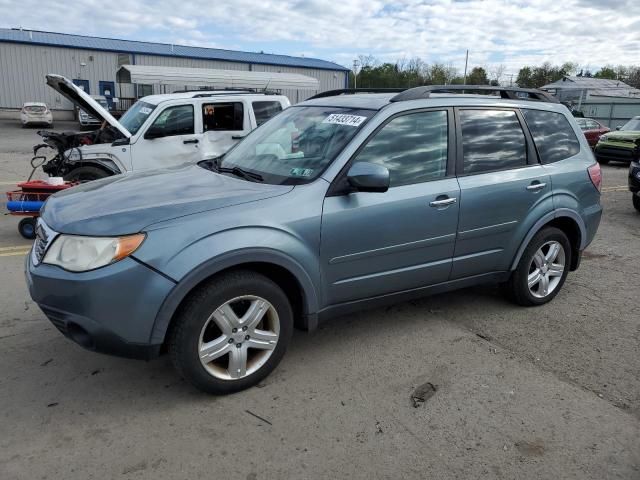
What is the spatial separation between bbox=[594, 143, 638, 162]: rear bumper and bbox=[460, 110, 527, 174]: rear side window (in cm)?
1430

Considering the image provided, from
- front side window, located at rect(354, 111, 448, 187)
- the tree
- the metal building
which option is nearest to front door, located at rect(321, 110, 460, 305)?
front side window, located at rect(354, 111, 448, 187)

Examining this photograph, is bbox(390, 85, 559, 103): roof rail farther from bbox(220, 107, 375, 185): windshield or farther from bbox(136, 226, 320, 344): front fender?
bbox(136, 226, 320, 344): front fender

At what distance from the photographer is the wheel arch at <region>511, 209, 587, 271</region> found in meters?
4.38

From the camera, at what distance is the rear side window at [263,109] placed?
8711 mm

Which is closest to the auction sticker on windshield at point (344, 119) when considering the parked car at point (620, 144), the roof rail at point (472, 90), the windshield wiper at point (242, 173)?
the roof rail at point (472, 90)

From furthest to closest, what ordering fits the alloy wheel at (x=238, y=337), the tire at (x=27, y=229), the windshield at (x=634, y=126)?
1. the windshield at (x=634, y=126)
2. the tire at (x=27, y=229)
3. the alloy wheel at (x=238, y=337)

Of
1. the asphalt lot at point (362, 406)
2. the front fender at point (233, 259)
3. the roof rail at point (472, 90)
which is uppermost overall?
the roof rail at point (472, 90)

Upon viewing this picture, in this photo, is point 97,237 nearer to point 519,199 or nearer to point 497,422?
point 497,422

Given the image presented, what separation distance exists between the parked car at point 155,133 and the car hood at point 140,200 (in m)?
4.26

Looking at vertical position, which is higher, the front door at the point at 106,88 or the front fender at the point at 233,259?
the front door at the point at 106,88

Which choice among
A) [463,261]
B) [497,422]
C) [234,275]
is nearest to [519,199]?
[463,261]

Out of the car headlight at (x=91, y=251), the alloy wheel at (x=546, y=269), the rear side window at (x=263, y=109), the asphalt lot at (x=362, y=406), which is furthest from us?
the rear side window at (x=263, y=109)

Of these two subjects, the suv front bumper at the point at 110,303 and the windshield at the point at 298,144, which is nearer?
the suv front bumper at the point at 110,303

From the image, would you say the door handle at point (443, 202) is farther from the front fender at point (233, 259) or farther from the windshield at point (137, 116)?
the windshield at point (137, 116)
